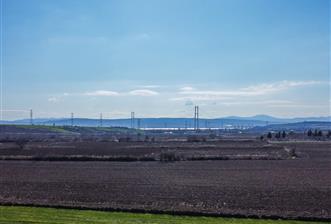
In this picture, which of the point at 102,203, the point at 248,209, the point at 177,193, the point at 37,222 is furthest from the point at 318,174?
the point at 37,222

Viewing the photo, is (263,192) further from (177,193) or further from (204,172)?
(204,172)

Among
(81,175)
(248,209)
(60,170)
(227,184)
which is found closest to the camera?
(248,209)

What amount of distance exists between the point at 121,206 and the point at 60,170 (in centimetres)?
2540

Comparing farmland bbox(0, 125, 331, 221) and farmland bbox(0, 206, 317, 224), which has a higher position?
farmland bbox(0, 206, 317, 224)

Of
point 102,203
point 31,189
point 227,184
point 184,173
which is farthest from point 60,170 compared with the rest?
point 102,203

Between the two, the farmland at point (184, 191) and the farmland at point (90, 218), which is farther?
the farmland at point (184, 191)

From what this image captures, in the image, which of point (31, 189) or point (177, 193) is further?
point (31, 189)

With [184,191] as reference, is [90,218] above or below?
above

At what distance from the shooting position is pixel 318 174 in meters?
43.8

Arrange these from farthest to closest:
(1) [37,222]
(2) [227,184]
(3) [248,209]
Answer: (2) [227,184] < (3) [248,209] < (1) [37,222]

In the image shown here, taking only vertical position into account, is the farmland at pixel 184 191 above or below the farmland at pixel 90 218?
below

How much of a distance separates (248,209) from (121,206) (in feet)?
20.8

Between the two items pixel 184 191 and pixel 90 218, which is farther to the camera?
pixel 184 191

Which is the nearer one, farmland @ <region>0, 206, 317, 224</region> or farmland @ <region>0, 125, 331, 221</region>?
farmland @ <region>0, 206, 317, 224</region>
